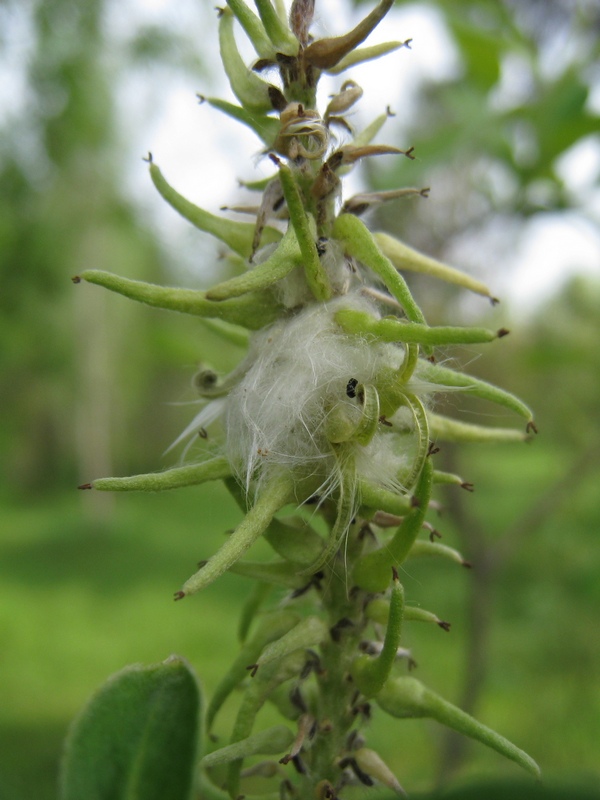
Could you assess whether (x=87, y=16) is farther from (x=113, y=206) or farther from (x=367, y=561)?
(x=367, y=561)

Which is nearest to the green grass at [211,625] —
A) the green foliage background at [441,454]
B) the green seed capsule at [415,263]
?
the green foliage background at [441,454]

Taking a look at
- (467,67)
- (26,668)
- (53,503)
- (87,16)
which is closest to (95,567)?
(26,668)

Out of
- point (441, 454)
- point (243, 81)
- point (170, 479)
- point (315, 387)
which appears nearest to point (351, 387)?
point (315, 387)

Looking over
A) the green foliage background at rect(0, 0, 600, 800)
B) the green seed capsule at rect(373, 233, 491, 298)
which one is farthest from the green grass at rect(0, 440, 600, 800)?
the green seed capsule at rect(373, 233, 491, 298)

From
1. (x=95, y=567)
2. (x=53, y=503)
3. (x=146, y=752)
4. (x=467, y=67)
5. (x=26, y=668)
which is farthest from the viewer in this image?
(x=53, y=503)

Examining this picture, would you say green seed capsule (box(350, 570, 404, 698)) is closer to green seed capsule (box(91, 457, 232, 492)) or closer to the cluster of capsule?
the cluster of capsule

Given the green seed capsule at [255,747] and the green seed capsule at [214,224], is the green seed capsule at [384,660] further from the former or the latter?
the green seed capsule at [214,224]
